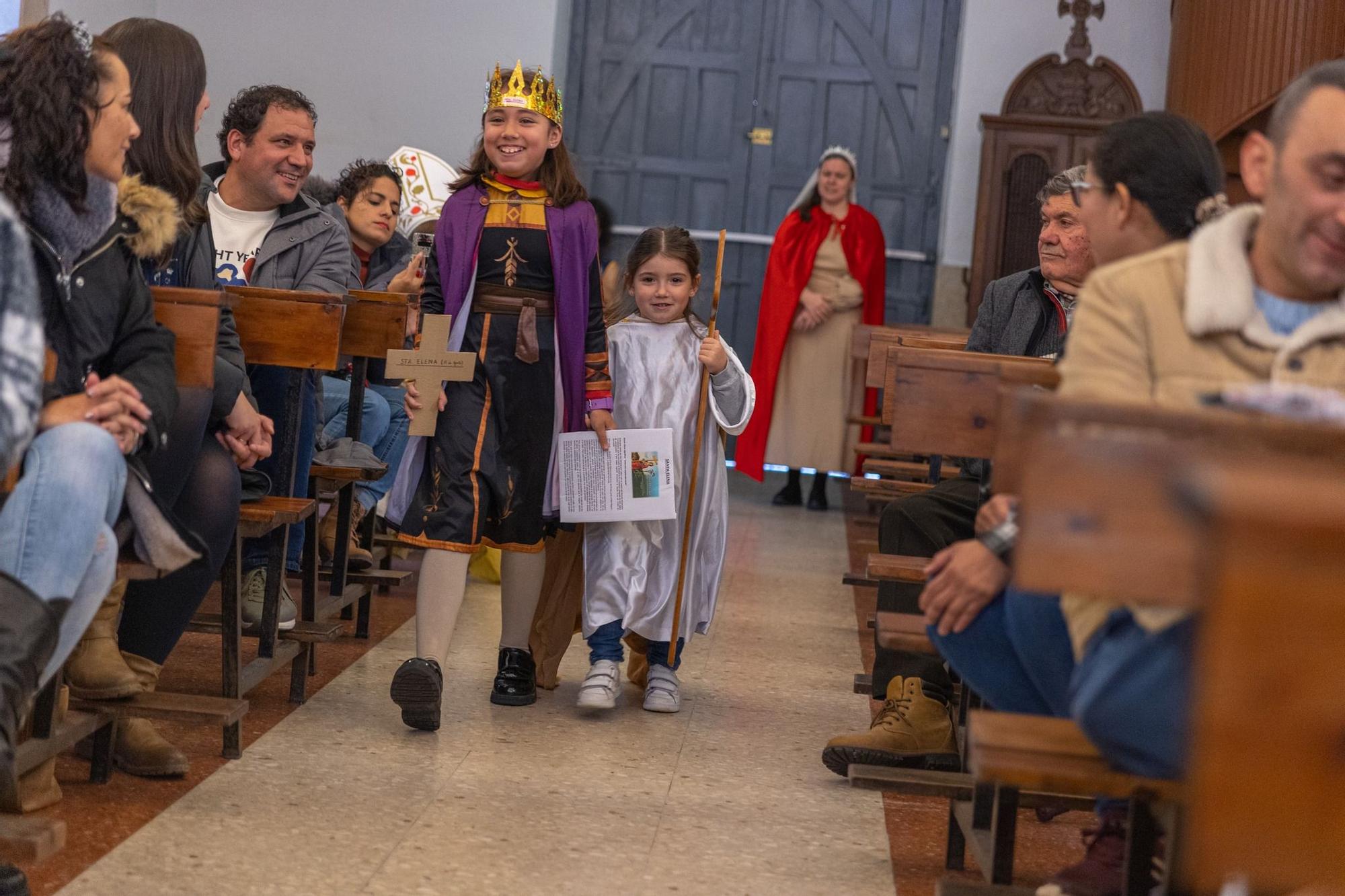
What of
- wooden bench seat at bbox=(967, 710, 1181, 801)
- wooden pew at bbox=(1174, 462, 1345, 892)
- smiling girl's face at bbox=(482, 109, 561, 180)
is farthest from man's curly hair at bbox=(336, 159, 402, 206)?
wooden pew at bbox=(1174, 462, 1345, 892)

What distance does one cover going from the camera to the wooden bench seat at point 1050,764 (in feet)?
5.26

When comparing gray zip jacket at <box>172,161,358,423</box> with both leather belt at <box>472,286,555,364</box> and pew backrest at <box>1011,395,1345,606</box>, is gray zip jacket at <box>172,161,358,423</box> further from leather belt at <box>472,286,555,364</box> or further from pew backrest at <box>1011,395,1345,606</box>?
pew backrest at <box>1011,395,1345,606</box>

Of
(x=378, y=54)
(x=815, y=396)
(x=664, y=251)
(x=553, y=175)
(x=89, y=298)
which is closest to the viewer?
(x=89, y=298)

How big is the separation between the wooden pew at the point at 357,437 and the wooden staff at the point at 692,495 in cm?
71

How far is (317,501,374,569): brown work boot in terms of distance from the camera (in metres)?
4.36

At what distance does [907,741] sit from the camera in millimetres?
2980

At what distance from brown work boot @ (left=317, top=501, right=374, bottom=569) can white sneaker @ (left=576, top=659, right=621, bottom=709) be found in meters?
1.10

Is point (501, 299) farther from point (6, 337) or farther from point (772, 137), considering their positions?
point (772, 137)

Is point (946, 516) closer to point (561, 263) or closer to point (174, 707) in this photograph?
point (561, 263)

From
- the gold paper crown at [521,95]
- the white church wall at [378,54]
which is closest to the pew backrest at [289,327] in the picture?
the gold paper crown at [521,95]

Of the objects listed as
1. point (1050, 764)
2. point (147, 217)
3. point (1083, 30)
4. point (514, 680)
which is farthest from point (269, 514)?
point (1083, 30)

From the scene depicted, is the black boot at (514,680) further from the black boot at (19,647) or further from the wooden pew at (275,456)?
the black boot at (19,647)

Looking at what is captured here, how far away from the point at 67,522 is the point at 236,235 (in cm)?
175

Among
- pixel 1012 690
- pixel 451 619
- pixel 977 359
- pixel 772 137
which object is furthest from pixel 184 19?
pixel 1012 690
